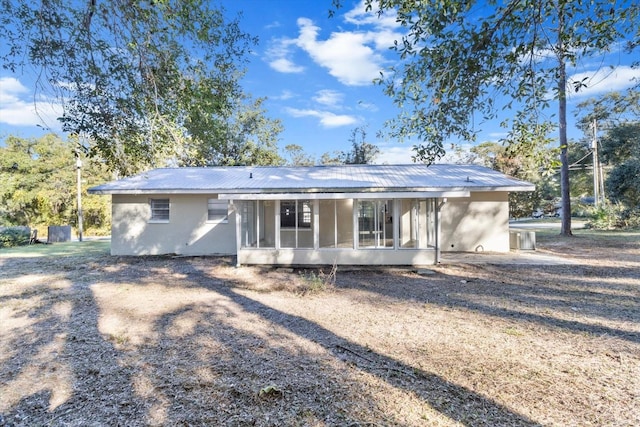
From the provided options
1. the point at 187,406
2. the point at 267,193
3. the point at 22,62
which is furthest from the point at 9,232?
the point at 187,406

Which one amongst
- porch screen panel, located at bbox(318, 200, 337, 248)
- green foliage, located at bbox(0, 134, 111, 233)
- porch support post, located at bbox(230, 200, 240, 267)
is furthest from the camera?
green foliage, located at bbox(0, 134, 111, 233)

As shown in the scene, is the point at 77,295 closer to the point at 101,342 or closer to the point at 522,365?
the point at 101,342

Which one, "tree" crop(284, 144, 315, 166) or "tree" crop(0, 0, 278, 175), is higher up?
"tree" crop(284, 144, 315, 166)

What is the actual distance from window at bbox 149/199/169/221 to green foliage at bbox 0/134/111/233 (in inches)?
576

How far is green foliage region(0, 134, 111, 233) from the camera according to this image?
25.4m

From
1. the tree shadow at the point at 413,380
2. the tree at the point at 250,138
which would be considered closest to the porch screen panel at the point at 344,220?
the tree shadow at the point at 413,380

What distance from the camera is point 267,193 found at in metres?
11.3

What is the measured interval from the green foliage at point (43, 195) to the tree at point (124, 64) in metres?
23.2

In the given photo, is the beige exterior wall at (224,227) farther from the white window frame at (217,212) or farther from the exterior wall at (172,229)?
the white window frame at (217,212)

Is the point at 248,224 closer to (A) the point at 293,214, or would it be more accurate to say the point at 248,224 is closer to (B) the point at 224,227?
(B) the point at 224,227

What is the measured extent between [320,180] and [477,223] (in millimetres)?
6358

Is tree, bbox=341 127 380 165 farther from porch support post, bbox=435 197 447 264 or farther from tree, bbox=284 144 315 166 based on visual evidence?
porch support post, bbox=435 197 447 264

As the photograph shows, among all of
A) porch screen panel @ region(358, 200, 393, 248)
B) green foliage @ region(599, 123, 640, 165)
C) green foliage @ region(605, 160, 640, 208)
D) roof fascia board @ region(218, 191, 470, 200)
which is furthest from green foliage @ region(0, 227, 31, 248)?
green foliage @ region(599, 123, 640, 165)

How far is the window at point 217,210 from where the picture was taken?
13.4 metres
